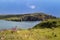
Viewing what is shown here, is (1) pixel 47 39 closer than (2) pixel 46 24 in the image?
Yes

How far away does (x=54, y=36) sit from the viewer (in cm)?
2922

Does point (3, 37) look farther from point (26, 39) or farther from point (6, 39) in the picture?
point (26, 39)

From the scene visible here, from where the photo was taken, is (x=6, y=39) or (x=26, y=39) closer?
(x=6, y=39)

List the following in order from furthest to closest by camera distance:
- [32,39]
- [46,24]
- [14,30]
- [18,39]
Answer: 1. [46,24]
2. [14,30]
3. [32,39]
4. [18,39]

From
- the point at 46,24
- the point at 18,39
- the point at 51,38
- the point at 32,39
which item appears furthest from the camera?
the point at 46,24

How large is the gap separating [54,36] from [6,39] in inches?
418

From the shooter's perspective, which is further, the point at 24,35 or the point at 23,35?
the point at 24,35

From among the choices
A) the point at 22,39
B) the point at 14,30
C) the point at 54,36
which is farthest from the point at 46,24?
the point at 22,39

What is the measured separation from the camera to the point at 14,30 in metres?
26.1

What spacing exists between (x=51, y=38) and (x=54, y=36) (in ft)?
4.92

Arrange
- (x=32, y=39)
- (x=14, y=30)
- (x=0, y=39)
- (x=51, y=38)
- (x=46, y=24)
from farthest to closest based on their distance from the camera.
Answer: (x=46, y=24) → (x=51, y=38) → (x=14, y=30) → (x=32, y=39) → (x=0, y=39)

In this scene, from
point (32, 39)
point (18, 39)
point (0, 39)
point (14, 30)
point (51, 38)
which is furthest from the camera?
point (51, 38)

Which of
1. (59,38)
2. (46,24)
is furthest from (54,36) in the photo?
(46,24)

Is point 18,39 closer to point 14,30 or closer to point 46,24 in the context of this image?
point 14,30
